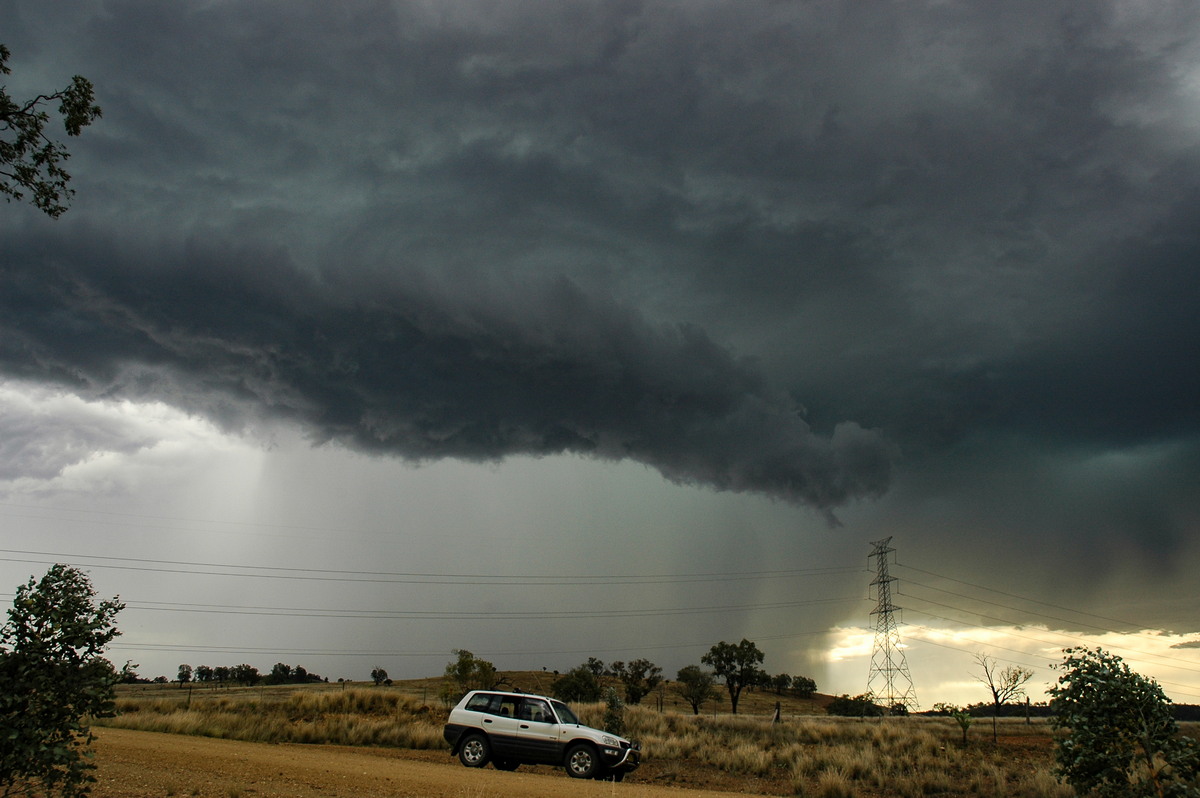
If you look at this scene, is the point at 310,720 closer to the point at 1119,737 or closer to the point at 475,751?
the point at 475,751

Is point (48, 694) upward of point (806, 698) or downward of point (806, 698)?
upward

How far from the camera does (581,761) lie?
23.2 meters

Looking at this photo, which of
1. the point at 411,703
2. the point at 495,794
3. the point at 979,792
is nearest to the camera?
the point at 495,794

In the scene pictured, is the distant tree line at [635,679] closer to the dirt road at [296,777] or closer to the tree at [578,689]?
the tree at [578,689]

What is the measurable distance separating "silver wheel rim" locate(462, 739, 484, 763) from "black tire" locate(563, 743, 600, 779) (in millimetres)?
2880

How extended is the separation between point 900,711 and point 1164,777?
103159 millimetres

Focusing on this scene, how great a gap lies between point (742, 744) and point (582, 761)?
14.6 m

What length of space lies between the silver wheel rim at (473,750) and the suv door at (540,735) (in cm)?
139

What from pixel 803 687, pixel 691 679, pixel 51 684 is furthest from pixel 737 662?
pixel 51 684

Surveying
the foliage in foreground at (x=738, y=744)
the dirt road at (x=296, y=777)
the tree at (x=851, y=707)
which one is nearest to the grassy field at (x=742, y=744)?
the foliage in foreground at (x=738, y=744)

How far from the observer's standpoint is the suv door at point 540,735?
2338 cm

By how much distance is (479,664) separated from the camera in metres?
74.4

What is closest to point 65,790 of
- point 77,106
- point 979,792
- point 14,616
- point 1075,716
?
point 14,616

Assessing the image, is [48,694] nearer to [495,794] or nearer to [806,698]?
[495,794]
